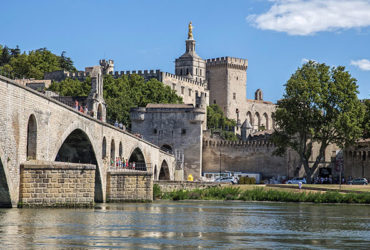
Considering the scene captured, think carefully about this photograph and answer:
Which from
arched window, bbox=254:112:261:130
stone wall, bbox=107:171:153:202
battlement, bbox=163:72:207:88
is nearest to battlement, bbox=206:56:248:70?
battlement, bbox=163:72:207:88

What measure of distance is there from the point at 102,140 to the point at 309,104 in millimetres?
32971

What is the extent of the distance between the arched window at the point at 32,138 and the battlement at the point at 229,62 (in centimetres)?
10717

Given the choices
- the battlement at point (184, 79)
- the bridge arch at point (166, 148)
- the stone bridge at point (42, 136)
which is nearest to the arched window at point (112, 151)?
the stone bridge at point (42, 136)

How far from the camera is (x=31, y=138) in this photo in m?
33.5

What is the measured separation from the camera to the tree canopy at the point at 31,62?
110812 mm

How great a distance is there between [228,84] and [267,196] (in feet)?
281

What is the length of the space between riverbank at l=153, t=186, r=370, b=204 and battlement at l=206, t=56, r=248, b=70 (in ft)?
275

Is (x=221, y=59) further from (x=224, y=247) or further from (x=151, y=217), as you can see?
(x=224, y=247)

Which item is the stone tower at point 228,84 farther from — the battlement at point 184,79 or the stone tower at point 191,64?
the battlement at point 184,79

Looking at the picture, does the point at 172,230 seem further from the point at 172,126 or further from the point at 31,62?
the point at 31,62

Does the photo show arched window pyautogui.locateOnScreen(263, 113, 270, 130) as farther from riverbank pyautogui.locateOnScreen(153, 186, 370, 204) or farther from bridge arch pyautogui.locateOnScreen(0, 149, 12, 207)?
bridge arch pyautogui.locateOnScreen(0, 149, 12, 207)

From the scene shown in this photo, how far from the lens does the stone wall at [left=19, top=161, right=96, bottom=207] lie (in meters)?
31.1

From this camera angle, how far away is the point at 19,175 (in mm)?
30938

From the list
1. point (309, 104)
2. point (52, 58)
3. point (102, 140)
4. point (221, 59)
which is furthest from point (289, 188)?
point (221, 59)
